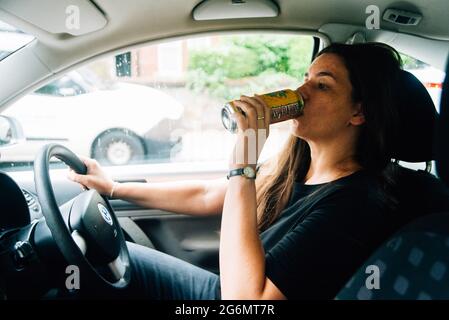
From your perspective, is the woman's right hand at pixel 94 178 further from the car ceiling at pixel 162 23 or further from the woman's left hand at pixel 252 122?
the woman's left hand at pixel 252 122

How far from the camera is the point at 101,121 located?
6.48 ft

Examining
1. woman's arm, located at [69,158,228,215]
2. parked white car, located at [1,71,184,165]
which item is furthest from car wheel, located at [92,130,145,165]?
woman's arm, located at [69,158,228,215]

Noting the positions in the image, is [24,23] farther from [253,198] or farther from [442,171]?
[442,171]

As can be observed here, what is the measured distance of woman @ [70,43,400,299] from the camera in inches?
40.6

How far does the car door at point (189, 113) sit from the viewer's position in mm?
1651

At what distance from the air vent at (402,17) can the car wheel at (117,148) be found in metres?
1.09

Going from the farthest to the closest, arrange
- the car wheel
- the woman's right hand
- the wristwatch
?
the car wheel
the woman's right hand
the wristwatch

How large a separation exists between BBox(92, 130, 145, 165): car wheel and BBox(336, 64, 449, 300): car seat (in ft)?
3.65

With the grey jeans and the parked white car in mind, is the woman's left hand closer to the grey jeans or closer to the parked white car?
the grey jeans

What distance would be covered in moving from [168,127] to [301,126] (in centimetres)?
90

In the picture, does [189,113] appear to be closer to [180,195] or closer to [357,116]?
[180,195]

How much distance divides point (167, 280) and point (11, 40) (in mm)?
830

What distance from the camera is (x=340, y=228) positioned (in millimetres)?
1058

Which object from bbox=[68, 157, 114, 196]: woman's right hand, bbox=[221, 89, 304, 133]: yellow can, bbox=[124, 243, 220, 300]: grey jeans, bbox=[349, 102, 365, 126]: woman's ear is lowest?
bbox=[124, 243, 220, 300]: grey jeans
